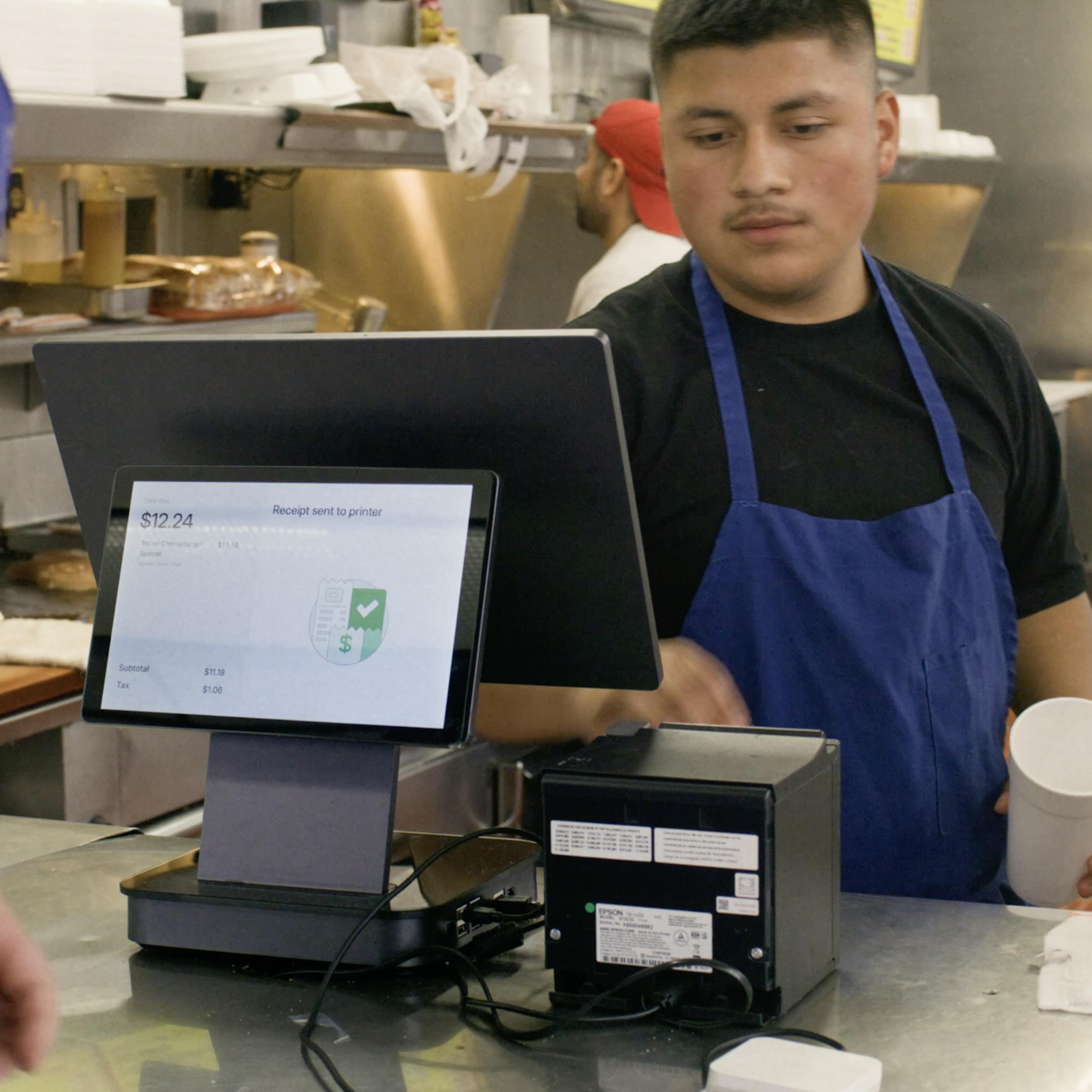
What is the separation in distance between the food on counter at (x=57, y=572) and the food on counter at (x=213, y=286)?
0.52 metres

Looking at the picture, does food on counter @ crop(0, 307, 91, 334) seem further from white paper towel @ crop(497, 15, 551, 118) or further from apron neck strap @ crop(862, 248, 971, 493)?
apron neck strap @ crop(862, 248, 971, 493)

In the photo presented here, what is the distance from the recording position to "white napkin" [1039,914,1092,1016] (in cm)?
105

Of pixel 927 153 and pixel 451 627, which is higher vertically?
pixel 927 153

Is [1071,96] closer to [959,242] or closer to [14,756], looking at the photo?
[959,242]

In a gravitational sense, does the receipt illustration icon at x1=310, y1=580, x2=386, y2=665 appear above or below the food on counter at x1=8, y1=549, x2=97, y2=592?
above

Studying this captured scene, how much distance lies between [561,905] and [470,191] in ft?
9.34

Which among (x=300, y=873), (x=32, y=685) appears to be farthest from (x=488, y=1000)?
(x=32, y=685)

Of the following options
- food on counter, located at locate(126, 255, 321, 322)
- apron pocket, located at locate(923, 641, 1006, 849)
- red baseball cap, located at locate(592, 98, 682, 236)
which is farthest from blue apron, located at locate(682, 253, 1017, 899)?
red baseball cap, located at locate(592, 98, 682, 236)

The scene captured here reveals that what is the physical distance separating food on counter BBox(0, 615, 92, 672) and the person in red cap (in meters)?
1.47

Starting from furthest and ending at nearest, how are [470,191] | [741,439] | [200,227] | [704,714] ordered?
[470,191] < [200,227] < [741,439] < [704,714]

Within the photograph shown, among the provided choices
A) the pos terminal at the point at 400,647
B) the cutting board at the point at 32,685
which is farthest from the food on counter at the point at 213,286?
the pos terminal at the point at 400,647

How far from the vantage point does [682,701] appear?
4.18 feet

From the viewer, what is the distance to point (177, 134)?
89.0 inches

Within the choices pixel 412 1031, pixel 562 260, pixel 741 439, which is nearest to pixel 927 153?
pixel 562 260
